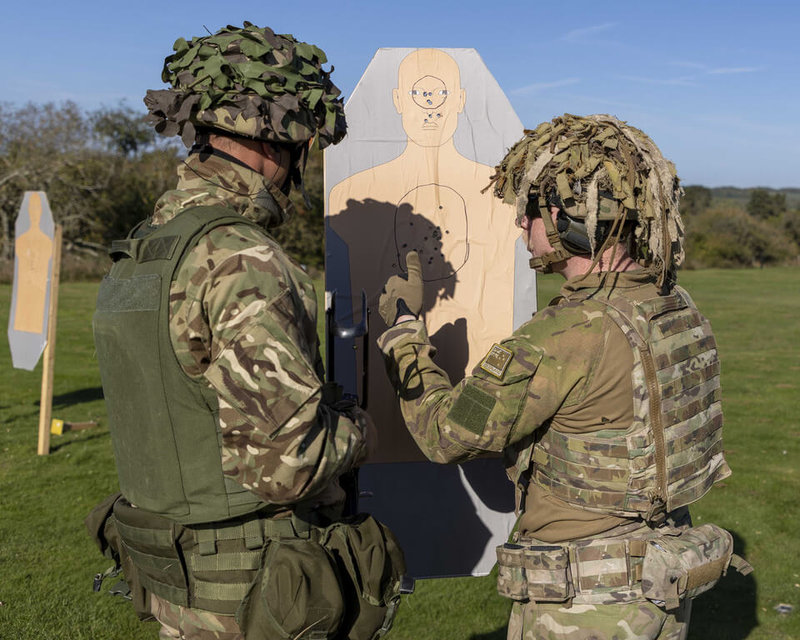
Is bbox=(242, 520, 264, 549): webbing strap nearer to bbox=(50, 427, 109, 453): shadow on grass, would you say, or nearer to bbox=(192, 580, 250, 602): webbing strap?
bbox=(192, 580, 250, 602): webbing strap

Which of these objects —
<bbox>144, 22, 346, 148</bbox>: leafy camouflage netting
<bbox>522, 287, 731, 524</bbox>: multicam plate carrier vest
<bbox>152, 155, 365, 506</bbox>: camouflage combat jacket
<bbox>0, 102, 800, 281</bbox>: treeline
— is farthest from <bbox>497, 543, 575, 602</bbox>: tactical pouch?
<bbox>0, 102, 800, 281</bbox>: treeline

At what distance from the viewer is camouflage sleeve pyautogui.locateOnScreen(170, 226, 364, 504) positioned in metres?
1.87

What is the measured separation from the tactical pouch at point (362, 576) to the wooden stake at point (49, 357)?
4801mm

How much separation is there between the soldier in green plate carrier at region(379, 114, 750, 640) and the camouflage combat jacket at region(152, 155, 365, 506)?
0.53 meters

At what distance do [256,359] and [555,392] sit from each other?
86cm

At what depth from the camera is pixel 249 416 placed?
188 centimetres

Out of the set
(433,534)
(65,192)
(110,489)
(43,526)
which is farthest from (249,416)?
(65,192)

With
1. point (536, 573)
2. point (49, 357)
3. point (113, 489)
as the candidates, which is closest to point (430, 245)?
point (536, 573)

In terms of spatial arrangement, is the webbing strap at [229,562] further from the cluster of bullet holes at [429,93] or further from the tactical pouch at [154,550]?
the cluster of bullet holes at [429,93]

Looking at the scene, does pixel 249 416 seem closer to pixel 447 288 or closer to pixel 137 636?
pixel 447 288

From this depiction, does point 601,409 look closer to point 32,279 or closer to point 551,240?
point 551,240

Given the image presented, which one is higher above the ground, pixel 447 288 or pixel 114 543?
pixel 447 288

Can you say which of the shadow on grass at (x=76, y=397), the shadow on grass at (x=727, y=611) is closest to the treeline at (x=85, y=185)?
the shadow on grass at (x=76, y=397)

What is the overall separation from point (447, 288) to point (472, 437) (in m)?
1.28
